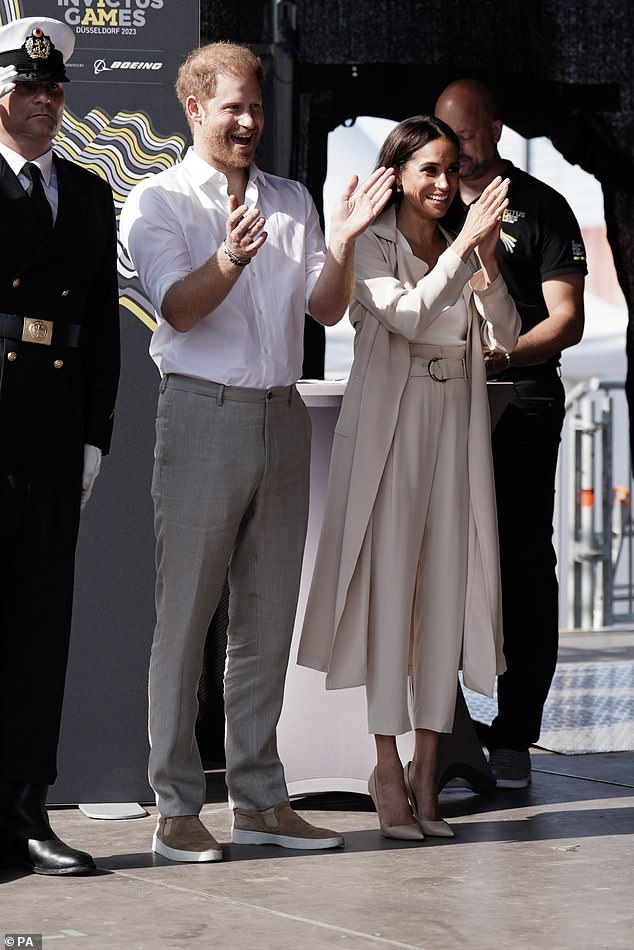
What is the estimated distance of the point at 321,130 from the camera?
220 inches

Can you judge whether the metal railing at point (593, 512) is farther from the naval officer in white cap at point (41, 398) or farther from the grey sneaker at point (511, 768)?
the naval officer in white cap at point (41, 398)

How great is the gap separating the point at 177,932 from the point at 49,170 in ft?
5.04

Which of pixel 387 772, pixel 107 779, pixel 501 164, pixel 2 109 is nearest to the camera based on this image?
pixel 2 109

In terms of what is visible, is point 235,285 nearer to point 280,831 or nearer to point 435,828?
point 280,831

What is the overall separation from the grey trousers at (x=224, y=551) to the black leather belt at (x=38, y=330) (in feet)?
0.85

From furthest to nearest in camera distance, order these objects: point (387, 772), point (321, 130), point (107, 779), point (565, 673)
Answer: point (565, 673) → point (321, 130) → point (107, 779) → point (387, 772)

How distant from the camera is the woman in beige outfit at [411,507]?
12.0ft

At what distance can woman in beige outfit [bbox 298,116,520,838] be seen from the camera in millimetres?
3670

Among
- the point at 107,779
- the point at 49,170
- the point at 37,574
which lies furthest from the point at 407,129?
the point at 107,779

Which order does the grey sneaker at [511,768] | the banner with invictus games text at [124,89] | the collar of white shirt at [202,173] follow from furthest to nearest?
1. the grey sneaker at [511,768]
2. the banner with invictus games text at [124,89]
3. the collar of white shirt at [202,173]

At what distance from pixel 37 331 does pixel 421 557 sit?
1.04 meters

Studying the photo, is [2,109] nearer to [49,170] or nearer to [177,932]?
[49,170]

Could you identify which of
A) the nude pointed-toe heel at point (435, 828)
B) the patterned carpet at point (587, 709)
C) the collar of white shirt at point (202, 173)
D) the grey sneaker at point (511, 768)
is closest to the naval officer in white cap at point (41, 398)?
the collar of white shirt at point (202, 173)

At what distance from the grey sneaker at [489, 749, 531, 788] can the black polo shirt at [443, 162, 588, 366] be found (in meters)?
1.09
